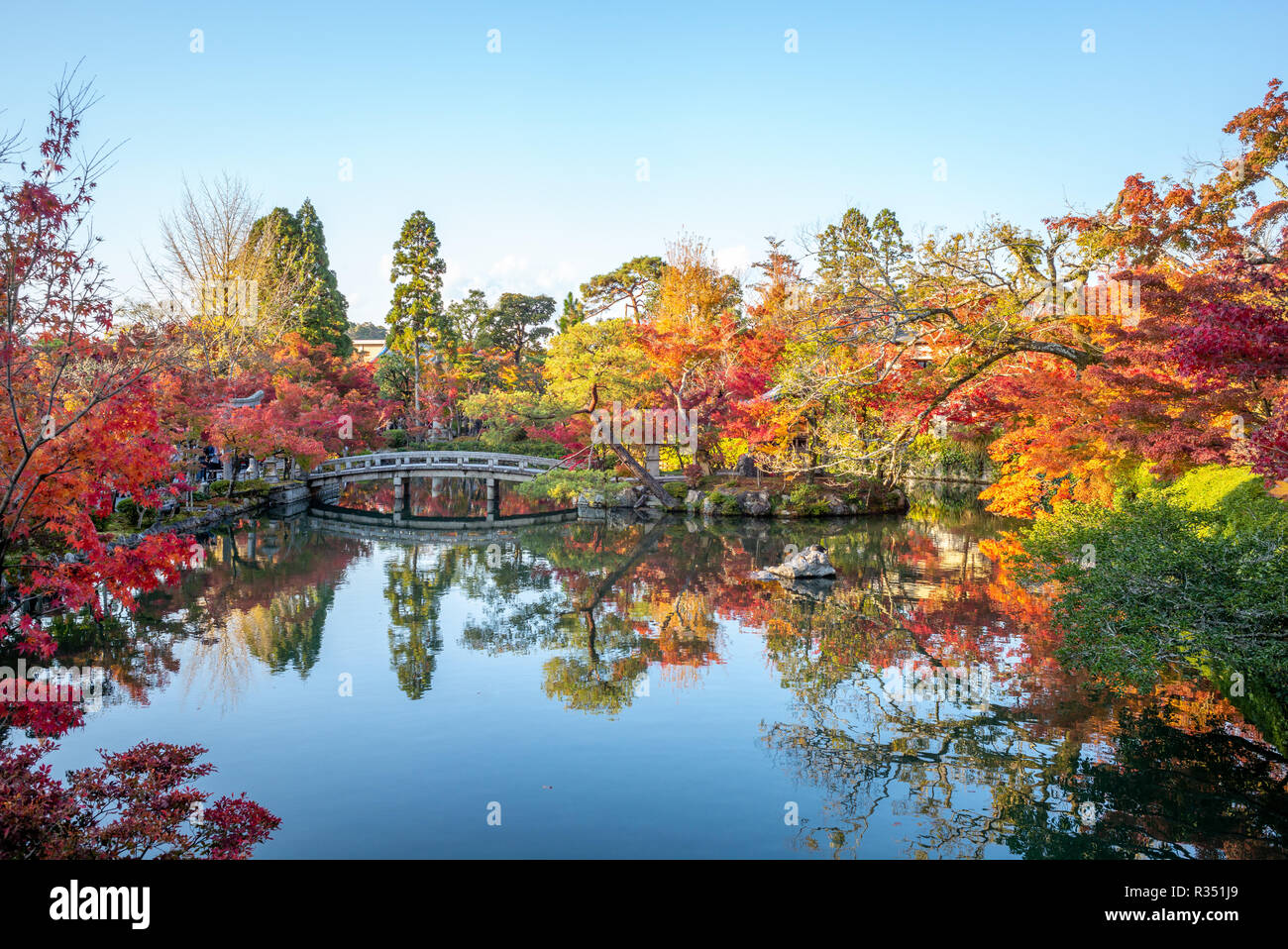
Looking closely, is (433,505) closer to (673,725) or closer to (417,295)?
(417,295)

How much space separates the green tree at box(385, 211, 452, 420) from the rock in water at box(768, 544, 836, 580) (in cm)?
2234

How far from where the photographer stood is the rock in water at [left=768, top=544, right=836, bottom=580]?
15.6 meters

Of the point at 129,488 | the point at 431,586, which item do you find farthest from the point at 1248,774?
the point at 431,586

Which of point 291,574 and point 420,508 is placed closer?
point 291,574

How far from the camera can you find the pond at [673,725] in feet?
20.2

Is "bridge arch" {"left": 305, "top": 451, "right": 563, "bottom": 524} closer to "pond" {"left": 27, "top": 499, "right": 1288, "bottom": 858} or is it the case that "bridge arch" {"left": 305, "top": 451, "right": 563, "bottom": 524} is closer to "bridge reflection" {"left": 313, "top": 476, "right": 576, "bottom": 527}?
"bridge reflection" {"left": 313, "top": 476, "right": 576, "bottom": 527}

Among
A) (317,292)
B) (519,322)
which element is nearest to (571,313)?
(519,322)

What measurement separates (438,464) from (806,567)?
13.8m

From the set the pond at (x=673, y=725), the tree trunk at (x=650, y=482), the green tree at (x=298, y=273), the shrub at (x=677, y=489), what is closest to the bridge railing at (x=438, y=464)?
the tree trunk at (x=650, y=482)

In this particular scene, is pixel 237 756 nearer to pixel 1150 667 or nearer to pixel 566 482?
pixel 1150 667

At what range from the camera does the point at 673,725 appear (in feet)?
27.4

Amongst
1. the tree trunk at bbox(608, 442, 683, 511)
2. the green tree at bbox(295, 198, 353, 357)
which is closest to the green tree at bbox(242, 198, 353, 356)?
the green tree at bbox(295, 198, 353, 357)
